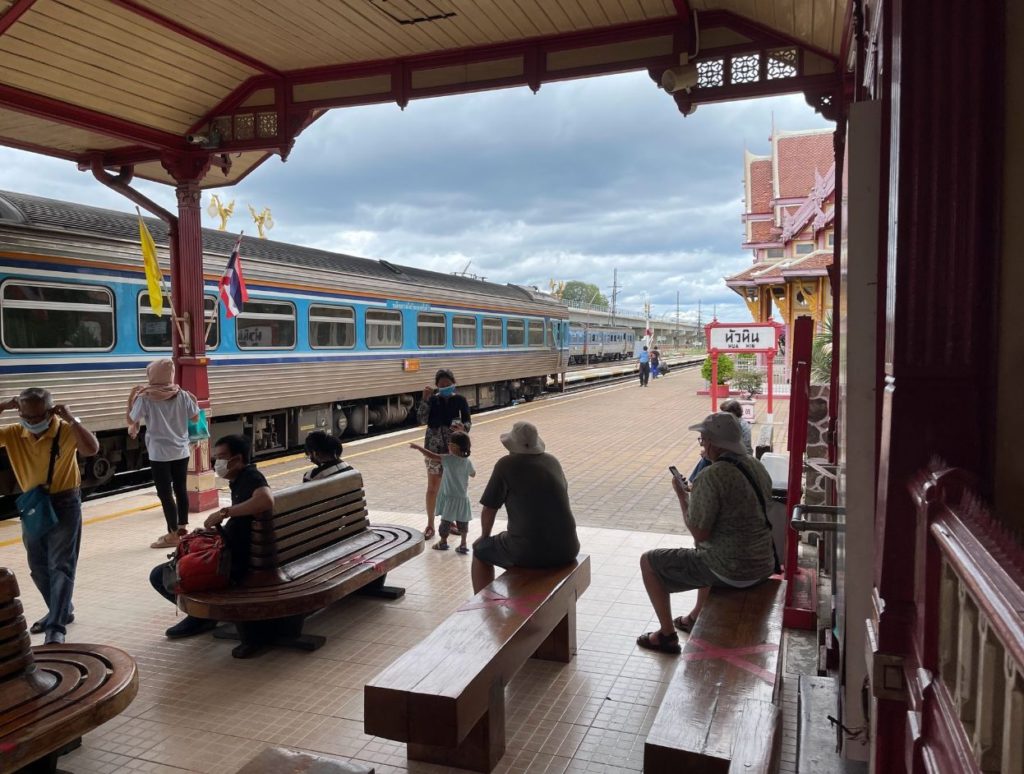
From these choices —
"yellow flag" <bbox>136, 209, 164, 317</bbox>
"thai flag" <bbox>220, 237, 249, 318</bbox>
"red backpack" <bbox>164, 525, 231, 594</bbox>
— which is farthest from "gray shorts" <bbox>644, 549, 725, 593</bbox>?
"thai flag" <bbox>220, 237, 249, 318</bbox>

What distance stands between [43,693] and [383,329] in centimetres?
1187

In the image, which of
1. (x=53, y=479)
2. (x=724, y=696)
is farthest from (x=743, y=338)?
(x=53, y=479)

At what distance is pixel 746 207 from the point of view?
25.7 metres

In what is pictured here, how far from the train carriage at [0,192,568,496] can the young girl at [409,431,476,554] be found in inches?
180

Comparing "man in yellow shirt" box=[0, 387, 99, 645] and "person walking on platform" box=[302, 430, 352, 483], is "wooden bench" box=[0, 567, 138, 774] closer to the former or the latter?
"man in yellow shirt" box=[0, 387, 99, 645]

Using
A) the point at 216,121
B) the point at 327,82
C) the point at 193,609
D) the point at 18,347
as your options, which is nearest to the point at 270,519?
the point at 193,609

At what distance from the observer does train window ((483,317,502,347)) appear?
19.0 metres

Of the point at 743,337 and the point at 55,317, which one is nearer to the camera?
the point at 55,317

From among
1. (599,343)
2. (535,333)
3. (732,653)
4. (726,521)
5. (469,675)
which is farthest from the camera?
(599,343)

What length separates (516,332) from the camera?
837 inches

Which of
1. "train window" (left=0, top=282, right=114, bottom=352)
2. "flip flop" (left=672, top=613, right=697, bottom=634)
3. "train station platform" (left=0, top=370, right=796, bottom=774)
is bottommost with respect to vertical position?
"train station platform" (left=0, top=370, right=796, bottom=774)

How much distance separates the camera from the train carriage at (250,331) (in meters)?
7.95

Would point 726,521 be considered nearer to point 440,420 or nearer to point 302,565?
point 302,565

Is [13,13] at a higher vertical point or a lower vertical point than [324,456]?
higher
